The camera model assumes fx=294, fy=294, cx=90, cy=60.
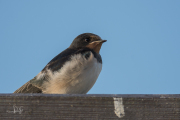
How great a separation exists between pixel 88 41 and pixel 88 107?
7.34 feet

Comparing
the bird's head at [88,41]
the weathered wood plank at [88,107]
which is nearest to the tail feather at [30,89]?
the bird's head at [88,41]

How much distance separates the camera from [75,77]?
3.18 m

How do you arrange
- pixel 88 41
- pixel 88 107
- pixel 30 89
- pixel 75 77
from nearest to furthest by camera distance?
1. pixel 88 107
2. pixel 75 77
3. pixel 30 89
4. pixel 88 41

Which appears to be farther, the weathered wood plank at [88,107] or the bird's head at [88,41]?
the bird's head at [88,41]

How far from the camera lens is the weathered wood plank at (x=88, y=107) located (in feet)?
5.82

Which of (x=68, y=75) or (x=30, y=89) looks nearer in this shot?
(x=68, y=75)

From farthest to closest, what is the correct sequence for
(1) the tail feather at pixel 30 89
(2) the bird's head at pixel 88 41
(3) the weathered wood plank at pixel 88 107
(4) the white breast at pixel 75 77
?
(2) the bird's head at pixel 88 41
(1) the tail feather at pixel 30 89
(4) the white breast at pixel 75 77
(3) the weathered wood plank at pixel 88 107

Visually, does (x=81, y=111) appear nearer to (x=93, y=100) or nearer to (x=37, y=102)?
(x=93, y=100)

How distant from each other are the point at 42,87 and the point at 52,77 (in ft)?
0.57

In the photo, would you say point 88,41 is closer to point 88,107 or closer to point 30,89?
point 30,89

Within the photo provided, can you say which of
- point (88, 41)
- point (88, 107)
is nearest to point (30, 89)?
point (88, 41)

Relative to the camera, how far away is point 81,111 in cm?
179

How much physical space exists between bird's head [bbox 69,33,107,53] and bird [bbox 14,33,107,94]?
0.15 meters

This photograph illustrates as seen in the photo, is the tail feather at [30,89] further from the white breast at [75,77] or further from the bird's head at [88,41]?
the bird's head at [88,41]
